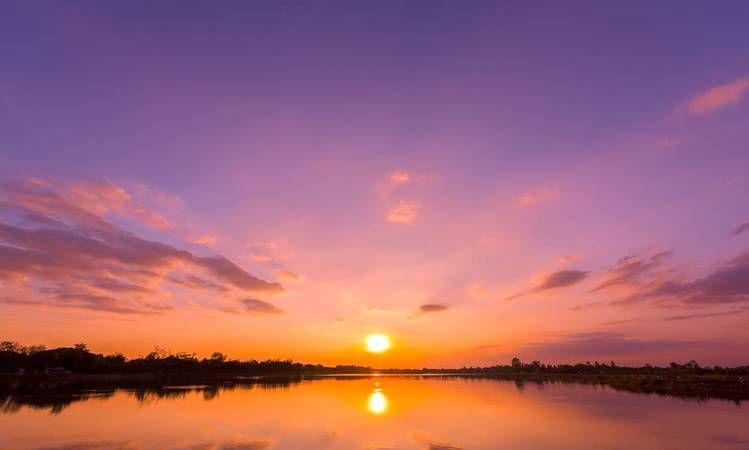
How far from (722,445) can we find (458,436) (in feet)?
60.3

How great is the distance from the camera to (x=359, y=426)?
38.2 meters

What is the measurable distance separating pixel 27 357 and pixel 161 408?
103164 millimetres

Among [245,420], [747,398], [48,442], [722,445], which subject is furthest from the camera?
[747,398]

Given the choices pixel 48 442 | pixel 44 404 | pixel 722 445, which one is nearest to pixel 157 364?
pixel 44 404

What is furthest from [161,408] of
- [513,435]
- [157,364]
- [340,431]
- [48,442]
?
[157,364]

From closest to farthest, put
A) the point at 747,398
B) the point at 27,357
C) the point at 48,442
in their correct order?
the point at 48,442
the point at 747,398
the point at 27,357

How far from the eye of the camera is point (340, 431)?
3534cm

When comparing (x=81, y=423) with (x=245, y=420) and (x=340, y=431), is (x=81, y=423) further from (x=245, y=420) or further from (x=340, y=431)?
(x=340, y=431)

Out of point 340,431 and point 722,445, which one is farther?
point 340,431

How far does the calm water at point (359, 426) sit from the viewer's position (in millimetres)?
29750

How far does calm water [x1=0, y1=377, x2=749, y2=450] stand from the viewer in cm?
2975

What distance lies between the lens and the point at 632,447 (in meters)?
29.6

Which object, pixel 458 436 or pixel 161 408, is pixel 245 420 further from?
pixel 458 436

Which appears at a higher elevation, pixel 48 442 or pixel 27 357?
pixel 27 357
